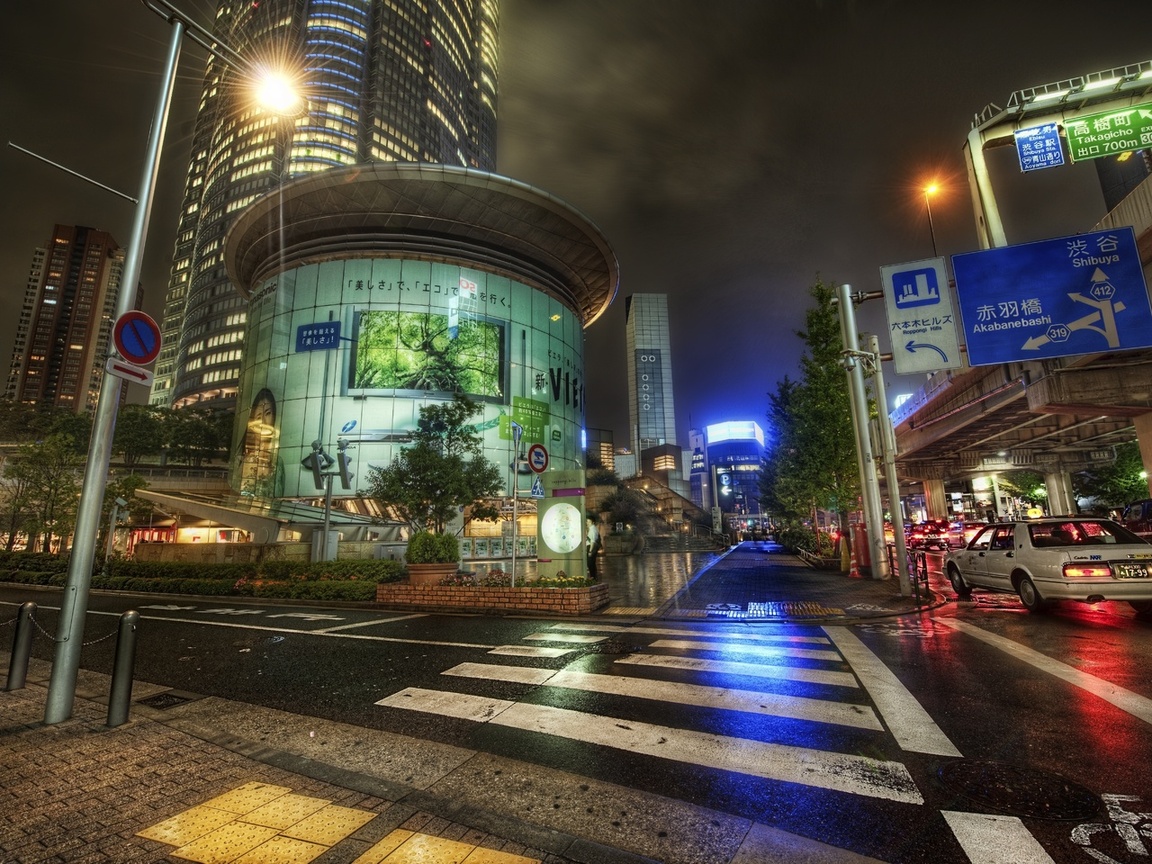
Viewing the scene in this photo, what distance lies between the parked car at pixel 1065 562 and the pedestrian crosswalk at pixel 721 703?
4.72 meters

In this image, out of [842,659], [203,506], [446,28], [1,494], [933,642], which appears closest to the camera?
[842,659]

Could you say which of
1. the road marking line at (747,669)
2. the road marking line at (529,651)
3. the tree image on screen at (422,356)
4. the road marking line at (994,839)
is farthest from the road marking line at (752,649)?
the tree image on screen at (422,356)

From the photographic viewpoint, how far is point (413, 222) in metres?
45.6

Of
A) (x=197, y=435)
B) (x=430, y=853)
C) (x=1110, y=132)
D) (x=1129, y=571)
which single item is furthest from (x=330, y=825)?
(x=197, y=435)

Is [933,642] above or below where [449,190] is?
below

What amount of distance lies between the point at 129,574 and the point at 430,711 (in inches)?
933

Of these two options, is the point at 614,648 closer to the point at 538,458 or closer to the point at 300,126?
the point at 538,458

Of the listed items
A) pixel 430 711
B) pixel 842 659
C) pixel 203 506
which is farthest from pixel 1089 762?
pixel 203 506

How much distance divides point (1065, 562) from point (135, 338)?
576 inches

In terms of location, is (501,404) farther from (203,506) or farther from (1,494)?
(1,494)

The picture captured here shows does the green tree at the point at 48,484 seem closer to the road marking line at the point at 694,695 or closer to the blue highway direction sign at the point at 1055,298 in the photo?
the road marking line at the point at 694,695

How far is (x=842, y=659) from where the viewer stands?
6.98 metres

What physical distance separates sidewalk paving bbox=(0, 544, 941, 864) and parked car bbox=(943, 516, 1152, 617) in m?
9.80

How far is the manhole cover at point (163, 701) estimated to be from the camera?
5.55 meters
